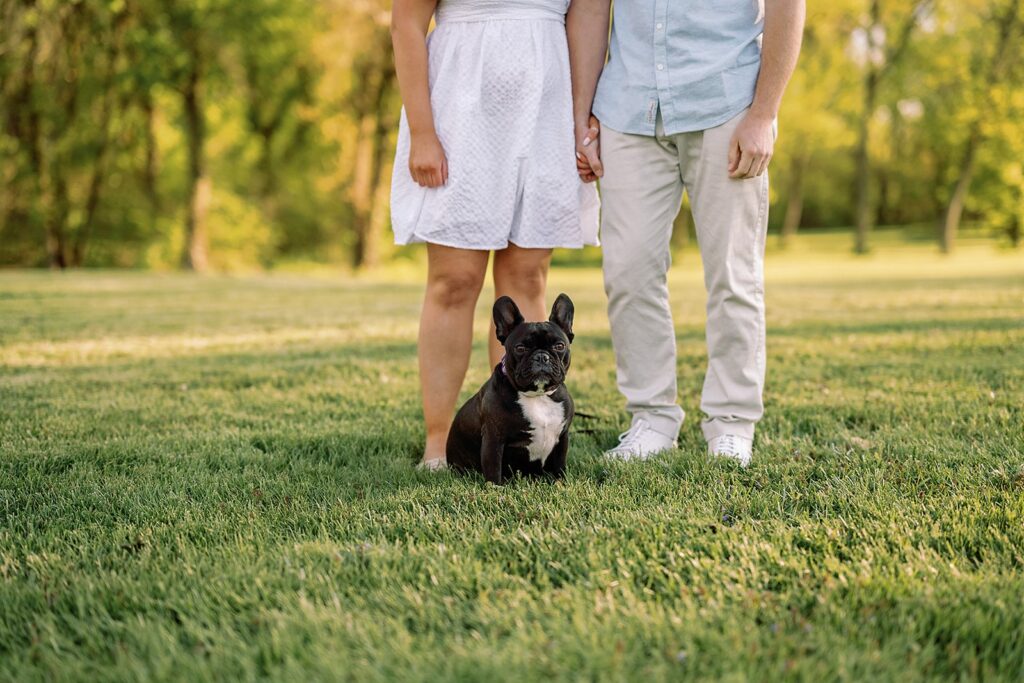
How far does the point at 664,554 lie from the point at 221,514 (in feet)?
4.85

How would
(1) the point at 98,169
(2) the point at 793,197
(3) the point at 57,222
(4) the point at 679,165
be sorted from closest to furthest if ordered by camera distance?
(4) the point at 679,165
(3) the point at 57,222
(1) the point at 98,169
(2) the point at 793,197

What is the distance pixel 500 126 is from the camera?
338cm

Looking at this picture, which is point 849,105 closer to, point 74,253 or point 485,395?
point 74,253

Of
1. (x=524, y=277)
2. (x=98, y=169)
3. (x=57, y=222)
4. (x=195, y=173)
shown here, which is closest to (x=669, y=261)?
(x=524, y=277)

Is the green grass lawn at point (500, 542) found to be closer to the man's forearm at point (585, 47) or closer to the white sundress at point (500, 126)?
the white sundress at point (500, 126)

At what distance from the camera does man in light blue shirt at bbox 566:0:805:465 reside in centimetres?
343

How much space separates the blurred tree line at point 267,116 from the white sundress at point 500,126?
1737cm

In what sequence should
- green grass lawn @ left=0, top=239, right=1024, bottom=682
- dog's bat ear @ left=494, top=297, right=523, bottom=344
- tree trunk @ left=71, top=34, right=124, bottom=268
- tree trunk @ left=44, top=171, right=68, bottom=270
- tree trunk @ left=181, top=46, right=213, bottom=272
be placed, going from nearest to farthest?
green grass lawn @ left=0, top=239, right=1024, bottom=682 < dog's bat ear @ left=494, top=297, right=523, bottom=344 < tree trunk @ left=181, top=46, right=213, bottom=272 < tree trunk @ left=44, top=171, right=68, bottom=270 < tree trunk @ left=71, top=34, right=124, bottom=268

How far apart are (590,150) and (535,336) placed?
1018mm

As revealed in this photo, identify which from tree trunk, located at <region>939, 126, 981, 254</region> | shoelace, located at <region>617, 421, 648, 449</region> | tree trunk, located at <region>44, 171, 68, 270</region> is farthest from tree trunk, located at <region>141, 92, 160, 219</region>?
tree trunk, located at <region>939, 126, 981, 254</region>

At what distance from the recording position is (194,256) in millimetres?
22641

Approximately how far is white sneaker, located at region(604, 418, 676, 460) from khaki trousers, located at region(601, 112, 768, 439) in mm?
55

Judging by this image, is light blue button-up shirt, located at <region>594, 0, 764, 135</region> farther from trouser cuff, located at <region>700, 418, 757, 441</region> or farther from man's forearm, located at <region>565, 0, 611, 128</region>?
trouser cuff, located at <region>700, 418, 757, 441</region>

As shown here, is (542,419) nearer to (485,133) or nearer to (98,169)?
(485,133)
